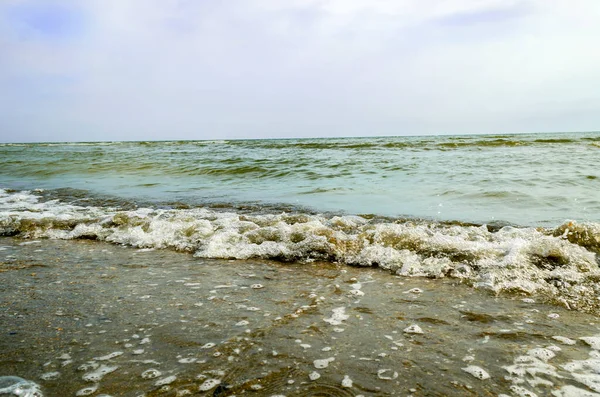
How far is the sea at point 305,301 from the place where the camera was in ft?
5.68

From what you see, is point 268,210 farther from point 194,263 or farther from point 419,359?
point 419,359

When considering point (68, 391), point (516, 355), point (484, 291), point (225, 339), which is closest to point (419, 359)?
point (516, 355)

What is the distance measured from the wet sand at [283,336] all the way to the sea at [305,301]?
0.03 ft

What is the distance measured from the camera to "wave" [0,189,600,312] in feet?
9.80

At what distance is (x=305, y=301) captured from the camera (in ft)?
8.68

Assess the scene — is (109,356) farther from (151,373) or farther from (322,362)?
(322,362)

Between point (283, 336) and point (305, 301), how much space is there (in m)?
0.55

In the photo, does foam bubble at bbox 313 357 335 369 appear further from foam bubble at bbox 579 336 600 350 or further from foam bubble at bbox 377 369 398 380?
foam bubble at bbox 579 336 600 350

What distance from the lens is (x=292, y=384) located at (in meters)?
1.67

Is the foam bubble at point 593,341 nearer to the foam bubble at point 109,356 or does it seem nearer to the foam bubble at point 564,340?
the foam bubble at point 564,340

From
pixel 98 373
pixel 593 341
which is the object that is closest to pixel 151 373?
pixel 98 373

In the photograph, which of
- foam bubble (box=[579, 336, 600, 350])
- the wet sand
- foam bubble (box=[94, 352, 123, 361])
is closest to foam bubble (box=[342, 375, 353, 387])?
the wet sand

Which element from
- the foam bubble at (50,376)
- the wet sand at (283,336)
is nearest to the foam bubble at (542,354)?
the wet sand at (283,336)

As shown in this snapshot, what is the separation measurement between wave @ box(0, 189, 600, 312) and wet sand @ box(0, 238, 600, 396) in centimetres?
30
